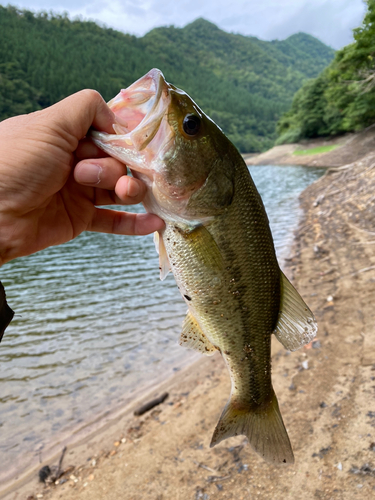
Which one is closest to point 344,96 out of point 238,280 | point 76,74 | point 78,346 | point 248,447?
point 78,346

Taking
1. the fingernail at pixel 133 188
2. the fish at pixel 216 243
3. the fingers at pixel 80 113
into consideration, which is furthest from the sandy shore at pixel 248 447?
the fingers at pixel 80 113

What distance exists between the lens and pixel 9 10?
17262cm

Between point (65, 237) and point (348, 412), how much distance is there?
3874 mm

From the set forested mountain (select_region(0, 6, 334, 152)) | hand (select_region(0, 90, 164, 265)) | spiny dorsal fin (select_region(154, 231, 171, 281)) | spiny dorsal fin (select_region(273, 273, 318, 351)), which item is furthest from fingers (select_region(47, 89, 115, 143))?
forested mountain (select_region(0, 6, 334, 152))

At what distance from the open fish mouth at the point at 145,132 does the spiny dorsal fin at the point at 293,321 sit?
48.9 inches

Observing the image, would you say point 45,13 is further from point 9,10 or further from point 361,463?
point 361,463

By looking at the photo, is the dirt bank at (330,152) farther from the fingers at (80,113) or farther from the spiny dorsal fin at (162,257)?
the fingers at (80,113)

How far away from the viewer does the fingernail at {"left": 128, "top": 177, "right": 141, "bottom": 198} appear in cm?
204

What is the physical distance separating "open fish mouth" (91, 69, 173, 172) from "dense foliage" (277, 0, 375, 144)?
884 inches

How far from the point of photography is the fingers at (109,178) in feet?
6.73

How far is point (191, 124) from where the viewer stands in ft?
6.56

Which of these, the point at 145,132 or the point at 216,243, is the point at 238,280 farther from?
the point at 145,132

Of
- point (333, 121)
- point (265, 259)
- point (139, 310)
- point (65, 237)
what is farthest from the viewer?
point (333, 121)

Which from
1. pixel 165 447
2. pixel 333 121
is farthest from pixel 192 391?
Result: pixel 333 121
